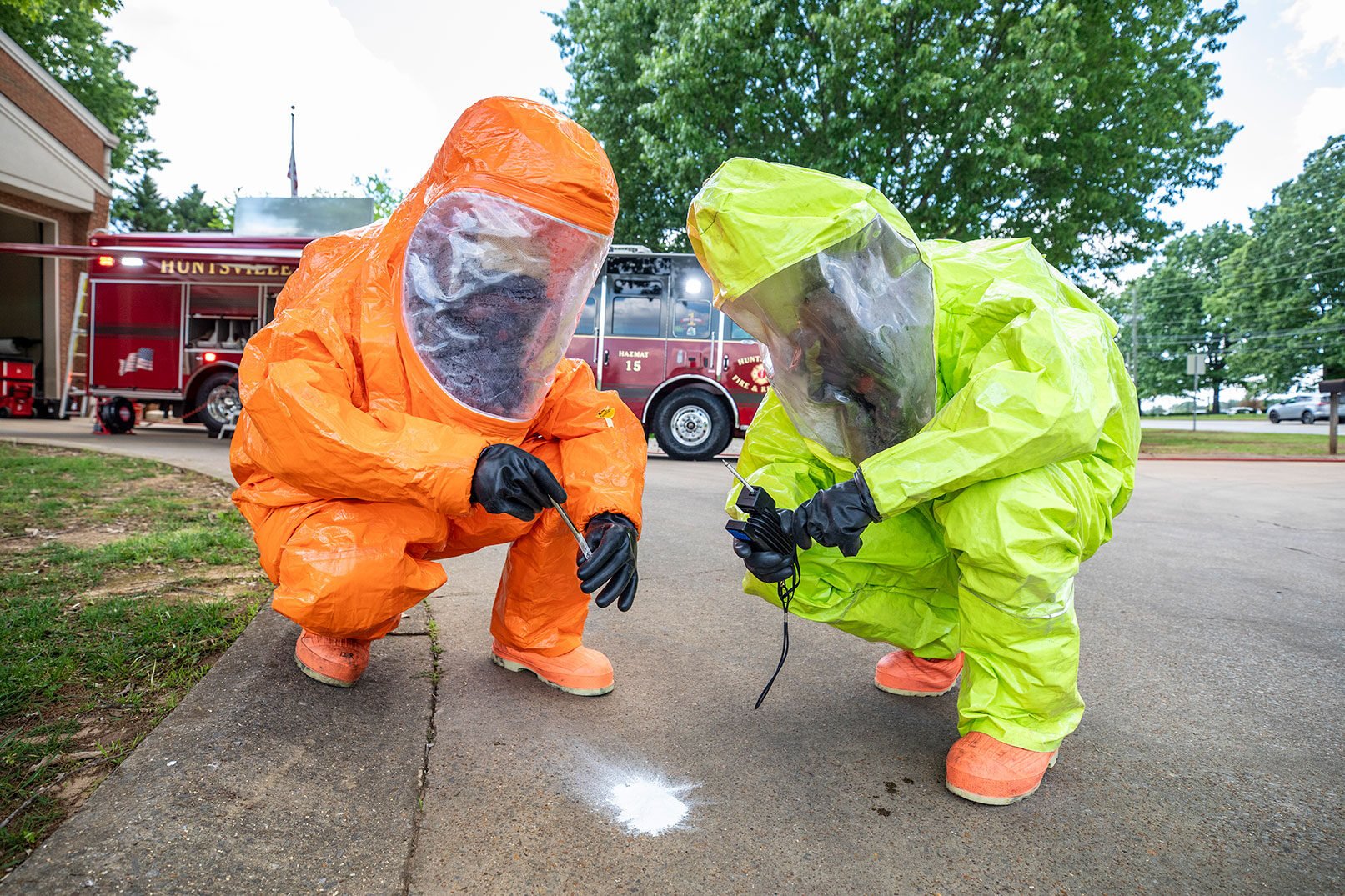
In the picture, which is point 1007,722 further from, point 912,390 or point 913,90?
point 913,90

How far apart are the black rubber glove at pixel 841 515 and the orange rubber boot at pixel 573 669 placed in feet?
2.84

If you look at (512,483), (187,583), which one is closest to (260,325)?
(187,583)

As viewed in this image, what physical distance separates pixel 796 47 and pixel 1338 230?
106 ft

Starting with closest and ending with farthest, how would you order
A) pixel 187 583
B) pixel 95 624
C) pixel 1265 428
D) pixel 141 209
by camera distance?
pixel 95 624 < pixel 187 583 < pixel 1265 428 < pixel 141 209

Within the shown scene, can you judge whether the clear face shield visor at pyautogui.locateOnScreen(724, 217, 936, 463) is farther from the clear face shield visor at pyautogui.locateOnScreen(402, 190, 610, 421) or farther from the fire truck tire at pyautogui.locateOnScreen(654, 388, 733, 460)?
the fire truck tire at pyautogui.locateOnScreen(654, 388, 733, 460)

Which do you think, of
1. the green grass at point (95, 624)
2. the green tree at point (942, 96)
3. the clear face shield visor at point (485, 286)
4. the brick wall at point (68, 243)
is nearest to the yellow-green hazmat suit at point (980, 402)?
the clear face shield visor at point (485, 286)

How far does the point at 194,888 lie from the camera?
4.45ft

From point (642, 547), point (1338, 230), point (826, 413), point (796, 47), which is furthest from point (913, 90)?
point (1338, 230)

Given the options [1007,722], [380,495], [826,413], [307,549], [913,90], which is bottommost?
[1007,722]

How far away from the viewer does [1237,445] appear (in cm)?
1667

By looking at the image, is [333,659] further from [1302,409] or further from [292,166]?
[1302,409]

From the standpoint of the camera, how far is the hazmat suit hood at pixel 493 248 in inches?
80.1

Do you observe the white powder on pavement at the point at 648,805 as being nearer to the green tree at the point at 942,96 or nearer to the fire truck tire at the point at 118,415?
the green tree at the point at 942,96

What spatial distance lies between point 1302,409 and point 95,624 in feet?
131
